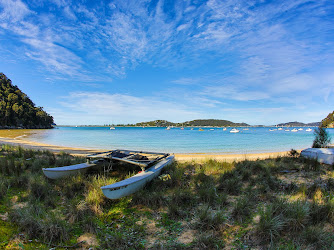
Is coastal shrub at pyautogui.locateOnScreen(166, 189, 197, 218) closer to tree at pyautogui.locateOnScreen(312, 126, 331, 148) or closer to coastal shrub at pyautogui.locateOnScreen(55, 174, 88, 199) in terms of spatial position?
coastal shrub at pyautogui.locateOnScreen(55, 174, 88, 199)

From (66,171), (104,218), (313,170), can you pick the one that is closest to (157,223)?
(104,218)

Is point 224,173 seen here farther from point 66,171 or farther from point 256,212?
point 66,171

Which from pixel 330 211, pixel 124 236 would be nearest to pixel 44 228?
pixel 124 236

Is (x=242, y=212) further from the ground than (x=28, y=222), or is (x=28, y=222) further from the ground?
(x=28, y=222)

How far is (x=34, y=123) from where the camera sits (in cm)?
10306

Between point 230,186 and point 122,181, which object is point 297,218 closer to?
point 230,186

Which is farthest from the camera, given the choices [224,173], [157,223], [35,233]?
[224,173]

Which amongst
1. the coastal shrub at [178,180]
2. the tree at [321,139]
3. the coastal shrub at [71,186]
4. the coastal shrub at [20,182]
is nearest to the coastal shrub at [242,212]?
the coastal shrub at [178,180]

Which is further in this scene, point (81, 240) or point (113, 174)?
point (113, 174)

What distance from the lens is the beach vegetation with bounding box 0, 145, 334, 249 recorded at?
292 cm

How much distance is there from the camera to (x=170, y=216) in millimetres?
3928

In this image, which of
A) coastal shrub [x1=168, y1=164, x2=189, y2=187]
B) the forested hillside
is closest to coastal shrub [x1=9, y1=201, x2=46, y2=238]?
coastal shrub [x1=168, y1=164, x2=189, y2=187]

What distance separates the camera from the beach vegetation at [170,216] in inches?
115

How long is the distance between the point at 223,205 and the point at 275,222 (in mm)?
1398
